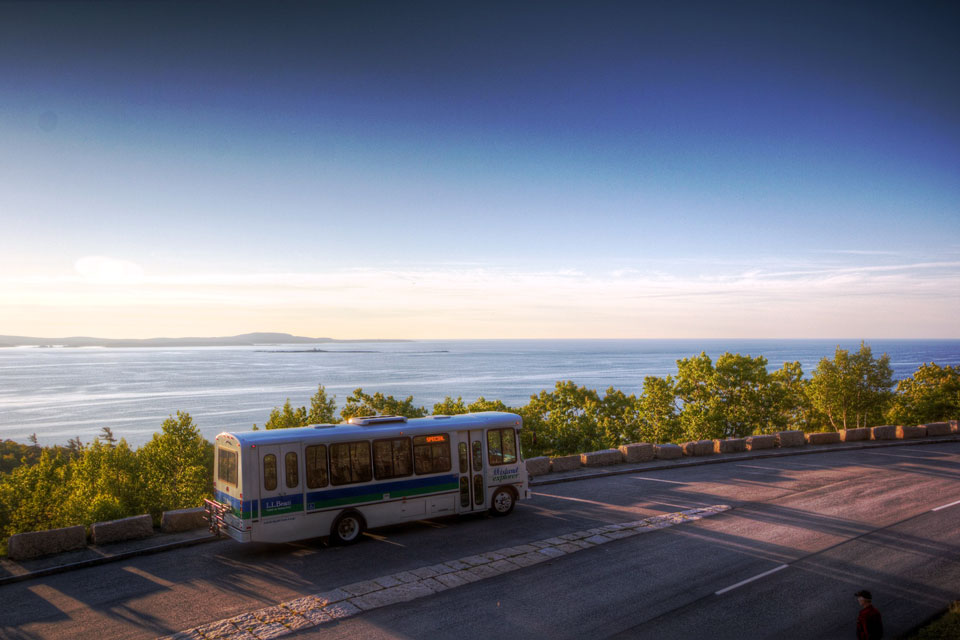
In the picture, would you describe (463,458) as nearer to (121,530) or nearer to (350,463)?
(350,463)

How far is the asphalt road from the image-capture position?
1056 centimetres

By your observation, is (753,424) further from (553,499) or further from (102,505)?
(102,505)

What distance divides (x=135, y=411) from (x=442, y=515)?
A: 152m

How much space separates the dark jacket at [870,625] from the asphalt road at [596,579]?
4.05ft

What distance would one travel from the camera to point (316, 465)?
14.6 metres

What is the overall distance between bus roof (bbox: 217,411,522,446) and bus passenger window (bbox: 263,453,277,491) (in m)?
0.38

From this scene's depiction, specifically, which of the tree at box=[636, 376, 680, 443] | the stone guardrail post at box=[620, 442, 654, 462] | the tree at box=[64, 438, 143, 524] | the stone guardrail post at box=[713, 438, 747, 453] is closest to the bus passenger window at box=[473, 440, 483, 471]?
the stone guardrail post at box=[620, 442, 654, 462]

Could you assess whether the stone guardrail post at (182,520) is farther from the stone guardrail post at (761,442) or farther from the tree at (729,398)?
the tree at (729,398)

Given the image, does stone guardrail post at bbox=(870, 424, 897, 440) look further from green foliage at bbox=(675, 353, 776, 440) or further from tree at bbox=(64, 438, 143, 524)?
tree at bbox=(64, 438, 143, 524)

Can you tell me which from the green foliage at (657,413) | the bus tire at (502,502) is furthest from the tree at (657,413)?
the bus tire at (502,502)

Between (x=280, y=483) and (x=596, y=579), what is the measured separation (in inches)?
302

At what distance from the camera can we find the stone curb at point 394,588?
10.3m

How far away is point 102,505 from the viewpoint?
4119cm

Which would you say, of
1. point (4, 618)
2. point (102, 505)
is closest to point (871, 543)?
point (4, 618)
